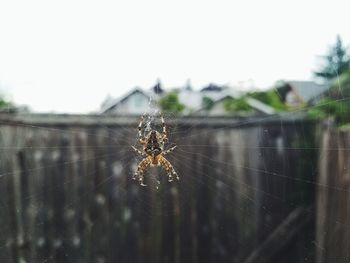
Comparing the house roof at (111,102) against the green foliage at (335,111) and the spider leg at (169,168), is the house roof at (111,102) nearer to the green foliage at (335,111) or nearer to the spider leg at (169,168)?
the spider leg at (169,168)

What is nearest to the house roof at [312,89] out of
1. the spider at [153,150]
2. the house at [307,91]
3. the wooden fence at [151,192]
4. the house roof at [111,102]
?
the house at [307,91]

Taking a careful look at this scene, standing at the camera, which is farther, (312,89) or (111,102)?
(111,102)

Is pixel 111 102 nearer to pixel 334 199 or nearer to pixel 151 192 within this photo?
pixel 151 192

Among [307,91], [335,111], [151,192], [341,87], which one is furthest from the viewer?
[307,91]

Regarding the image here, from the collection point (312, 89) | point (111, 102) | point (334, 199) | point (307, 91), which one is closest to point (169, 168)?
point (334, 199)

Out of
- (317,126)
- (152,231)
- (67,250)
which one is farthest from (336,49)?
(67,250)

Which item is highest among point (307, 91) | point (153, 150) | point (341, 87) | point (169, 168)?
point (307, 91)

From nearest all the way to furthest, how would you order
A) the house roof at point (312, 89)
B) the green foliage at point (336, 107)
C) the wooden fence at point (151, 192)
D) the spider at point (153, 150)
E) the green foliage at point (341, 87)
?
the green foliage at point (341, 87) < the green foliage at point (336, 107) < the house roof at point (312, 89) < the wooden fence at point (151, 192) < the spider at point (153, 150)

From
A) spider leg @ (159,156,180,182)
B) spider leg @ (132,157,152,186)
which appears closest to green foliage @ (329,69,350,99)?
spider leg @ (159,156,180,182)

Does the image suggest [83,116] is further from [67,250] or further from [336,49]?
[336,49]
